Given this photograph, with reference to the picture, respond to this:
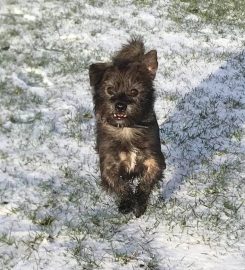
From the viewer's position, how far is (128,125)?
5113 millimetres

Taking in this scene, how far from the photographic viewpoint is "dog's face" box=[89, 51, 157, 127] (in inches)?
194

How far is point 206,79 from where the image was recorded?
402 inches

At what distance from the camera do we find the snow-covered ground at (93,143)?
17.0 ft

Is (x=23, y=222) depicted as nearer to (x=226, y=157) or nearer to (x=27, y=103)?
(x=226, y=157)

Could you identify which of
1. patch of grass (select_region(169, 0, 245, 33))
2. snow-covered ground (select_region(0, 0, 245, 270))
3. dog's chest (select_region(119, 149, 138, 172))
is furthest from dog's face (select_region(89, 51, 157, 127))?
patch of grass (select_region(169, 0, 245, 33))

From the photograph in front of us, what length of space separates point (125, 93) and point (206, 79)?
5605 mm

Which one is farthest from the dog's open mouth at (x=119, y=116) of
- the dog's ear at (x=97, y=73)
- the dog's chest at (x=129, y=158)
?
the dog's chest at (x=129, y=158)

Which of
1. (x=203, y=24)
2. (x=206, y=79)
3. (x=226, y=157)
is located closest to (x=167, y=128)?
(x=226, y=157)

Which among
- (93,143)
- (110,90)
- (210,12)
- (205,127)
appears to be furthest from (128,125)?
(210,12)

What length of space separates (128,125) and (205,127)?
3.44 meters

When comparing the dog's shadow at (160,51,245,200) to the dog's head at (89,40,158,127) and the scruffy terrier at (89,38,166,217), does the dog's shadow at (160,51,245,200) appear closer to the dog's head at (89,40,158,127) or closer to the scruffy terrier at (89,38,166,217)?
the scruffy terrier at (89,38,166,217)

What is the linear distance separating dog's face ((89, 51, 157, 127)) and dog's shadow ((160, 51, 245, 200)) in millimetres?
1645

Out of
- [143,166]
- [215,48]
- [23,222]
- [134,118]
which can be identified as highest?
[134,118]

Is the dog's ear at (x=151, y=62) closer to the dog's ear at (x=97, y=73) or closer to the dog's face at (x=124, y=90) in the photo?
the dog's face at (x=124, y=90)
